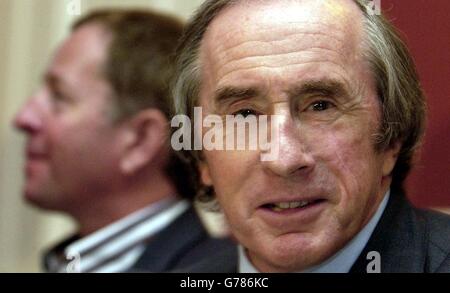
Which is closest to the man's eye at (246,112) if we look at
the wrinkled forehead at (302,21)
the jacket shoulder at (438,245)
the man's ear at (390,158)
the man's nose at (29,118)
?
the wrinkled forehead at (302,21)

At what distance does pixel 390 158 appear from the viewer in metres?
1.57

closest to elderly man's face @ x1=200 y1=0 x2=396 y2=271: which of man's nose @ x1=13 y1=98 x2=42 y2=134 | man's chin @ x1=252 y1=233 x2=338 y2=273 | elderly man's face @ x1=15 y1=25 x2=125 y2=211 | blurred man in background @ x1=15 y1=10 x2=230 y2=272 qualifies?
man's chin @ x1=252 y1=233 x2=338 y2=273

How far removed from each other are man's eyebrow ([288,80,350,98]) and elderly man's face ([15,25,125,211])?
83 cm

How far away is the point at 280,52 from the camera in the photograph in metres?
1.50

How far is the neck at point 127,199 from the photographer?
7.23ft

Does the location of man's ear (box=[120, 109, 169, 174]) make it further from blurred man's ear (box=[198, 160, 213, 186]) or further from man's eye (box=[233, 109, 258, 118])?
man's eye (box=[233, 109, 258, 118])

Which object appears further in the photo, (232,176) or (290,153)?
(232,176)

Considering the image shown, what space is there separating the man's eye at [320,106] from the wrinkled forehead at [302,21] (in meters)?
0.09

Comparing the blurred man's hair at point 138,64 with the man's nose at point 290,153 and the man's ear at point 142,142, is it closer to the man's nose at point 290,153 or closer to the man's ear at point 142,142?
the man's ear at point 142,142

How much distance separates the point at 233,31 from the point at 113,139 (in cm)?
75

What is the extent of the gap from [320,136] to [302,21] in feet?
0.61

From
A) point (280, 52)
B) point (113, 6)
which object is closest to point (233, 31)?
point (280, 52)

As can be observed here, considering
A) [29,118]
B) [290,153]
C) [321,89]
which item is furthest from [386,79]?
[29,118]

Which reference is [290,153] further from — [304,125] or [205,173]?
[205,173]
